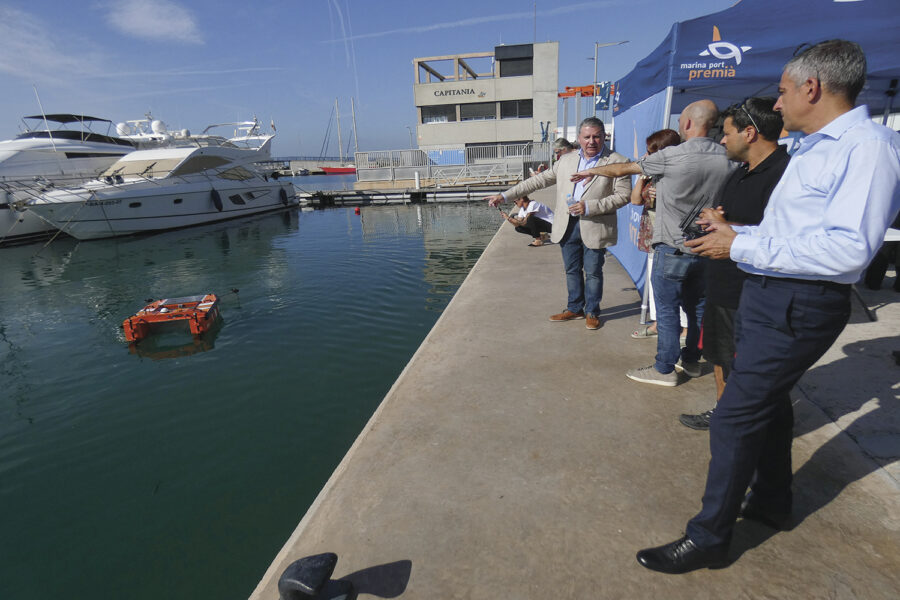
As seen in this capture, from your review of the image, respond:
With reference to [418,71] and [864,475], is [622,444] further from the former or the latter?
[418,71]

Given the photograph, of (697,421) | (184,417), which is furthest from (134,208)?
(697,421)

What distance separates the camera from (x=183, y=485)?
12.8ft

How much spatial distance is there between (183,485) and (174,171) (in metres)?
24.2

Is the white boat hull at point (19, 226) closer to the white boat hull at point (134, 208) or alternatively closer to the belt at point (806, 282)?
the white boat hull at point (134, 208)

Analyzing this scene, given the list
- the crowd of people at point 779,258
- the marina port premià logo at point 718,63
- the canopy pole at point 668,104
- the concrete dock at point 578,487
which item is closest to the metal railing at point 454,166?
the marina port premià logo at point 718,63

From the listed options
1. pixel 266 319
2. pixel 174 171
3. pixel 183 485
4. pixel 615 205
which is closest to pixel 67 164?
pixel 174 171

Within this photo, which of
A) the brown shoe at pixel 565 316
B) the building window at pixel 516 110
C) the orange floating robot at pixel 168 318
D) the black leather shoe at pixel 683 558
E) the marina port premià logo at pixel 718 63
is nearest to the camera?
the black leather shoe at pixel 683 558

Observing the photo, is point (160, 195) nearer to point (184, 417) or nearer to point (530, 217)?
point (184, 417)

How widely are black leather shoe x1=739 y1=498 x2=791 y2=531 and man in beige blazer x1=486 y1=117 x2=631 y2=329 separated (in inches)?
104

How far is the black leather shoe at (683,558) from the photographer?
71.2 inches

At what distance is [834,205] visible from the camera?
1.49 metres

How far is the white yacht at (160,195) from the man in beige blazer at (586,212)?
22512 mm

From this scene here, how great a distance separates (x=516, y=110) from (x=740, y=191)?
4562cm

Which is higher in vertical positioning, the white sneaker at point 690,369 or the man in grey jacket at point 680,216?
the man in grey jacket at point 680,216
